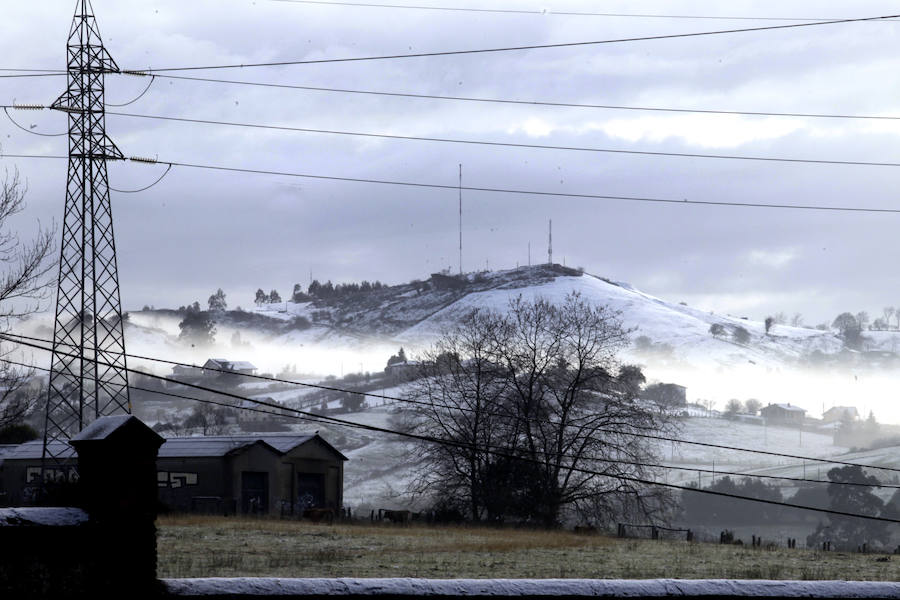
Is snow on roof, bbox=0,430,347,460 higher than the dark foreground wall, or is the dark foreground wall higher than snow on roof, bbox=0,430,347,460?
snow on roof, bbox=0,430,347,460

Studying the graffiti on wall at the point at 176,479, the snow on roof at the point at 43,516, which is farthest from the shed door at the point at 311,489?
the snow on roof at the point at 43,516

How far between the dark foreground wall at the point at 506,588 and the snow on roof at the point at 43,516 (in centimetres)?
87

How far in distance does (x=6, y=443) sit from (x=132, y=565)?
73945 mm

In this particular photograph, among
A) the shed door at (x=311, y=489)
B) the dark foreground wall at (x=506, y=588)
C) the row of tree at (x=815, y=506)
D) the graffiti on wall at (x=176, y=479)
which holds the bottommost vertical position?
the row of tree at (x=815, y=506)

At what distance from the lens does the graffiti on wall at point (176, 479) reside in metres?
64.1

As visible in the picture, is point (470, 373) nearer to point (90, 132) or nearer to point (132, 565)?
point (90, 132)

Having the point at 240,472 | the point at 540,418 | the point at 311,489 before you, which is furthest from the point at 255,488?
the point at 540,418

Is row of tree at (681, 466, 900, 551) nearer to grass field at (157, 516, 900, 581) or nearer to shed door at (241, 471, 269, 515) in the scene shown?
shed door at (241, 471, 269, 515)

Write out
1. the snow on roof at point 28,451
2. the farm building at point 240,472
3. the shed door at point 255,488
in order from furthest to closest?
1. the snow on roof at point 28,451
2. the shed door at point 255,488
3. the farm building at point 240,472

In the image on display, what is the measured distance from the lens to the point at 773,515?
126 metres

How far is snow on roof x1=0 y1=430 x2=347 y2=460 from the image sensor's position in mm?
65125

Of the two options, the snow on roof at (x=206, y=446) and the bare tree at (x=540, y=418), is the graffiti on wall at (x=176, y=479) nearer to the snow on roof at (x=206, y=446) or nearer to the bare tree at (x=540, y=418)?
the snow on roof at (x=206, y=446)

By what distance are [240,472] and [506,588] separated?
5728cm

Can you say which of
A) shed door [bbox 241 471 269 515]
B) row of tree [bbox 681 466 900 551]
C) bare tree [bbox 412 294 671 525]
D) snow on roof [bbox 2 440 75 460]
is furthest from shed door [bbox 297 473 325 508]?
row of tree [bbox 681 466 900 551]
